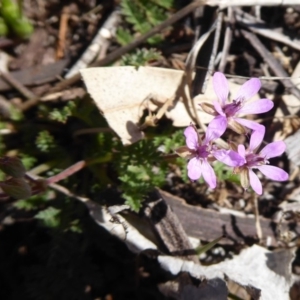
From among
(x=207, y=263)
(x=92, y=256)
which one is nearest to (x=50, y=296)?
(x=92, y=256)

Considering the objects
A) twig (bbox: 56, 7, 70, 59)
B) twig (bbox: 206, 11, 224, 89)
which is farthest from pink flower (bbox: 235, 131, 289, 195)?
twig (bbox: 56, 7, 70, 59)

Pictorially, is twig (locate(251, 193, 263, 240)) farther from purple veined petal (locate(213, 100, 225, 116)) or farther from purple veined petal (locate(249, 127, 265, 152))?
purple veined petal (locate(213, 100, 225, 116))

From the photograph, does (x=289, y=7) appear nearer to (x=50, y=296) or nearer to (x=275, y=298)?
(x=275, y=298)

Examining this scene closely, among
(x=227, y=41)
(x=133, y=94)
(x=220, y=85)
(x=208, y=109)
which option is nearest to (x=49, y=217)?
(x=133, y=94)

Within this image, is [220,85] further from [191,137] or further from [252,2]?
[252,2]

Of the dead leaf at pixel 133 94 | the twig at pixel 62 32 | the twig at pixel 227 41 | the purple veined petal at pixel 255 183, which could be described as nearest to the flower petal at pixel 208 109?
the purple veined petal at pixel 255 183
